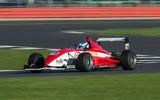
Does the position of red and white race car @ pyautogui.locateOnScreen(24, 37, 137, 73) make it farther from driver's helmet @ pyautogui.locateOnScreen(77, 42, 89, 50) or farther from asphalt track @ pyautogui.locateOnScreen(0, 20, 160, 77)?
asphalt track @ pyautogui.locateOnScreen(0, 20, 160, 77)

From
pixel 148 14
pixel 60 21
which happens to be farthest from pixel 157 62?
pixel 148 14

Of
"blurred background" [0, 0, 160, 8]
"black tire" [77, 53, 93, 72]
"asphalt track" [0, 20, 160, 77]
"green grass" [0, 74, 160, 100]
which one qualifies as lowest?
"green grass" [0, 74, 160, 100]

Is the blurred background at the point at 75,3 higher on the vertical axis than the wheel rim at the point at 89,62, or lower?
higher

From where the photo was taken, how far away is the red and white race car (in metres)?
12.6

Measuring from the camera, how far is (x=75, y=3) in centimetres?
3956

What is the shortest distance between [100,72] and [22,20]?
25.0 meters

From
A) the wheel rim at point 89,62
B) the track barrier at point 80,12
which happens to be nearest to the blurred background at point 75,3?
the track barrier at point 80,12

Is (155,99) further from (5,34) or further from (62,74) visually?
(5,34)

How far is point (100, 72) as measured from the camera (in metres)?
13.2

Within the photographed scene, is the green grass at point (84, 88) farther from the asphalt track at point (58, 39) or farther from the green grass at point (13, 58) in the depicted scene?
the green grass at point (13, 58)

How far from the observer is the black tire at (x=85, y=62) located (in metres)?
12.5

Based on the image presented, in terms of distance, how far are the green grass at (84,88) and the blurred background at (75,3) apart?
88.1 feet

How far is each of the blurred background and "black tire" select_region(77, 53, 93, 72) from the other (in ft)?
84.3

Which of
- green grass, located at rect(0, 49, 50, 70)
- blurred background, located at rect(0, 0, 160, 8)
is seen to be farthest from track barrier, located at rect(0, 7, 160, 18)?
green grass, located at rect(0, 49, 50, 70)
